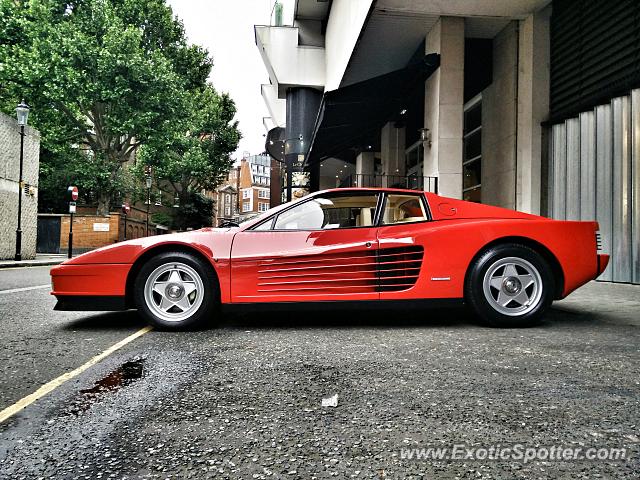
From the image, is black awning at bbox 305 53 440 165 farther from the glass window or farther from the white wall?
the glass window

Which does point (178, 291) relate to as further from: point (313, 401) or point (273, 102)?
point (273, 102)

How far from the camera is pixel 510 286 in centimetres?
373

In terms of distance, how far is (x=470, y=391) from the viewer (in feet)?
6.70

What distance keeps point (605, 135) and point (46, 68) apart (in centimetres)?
2332

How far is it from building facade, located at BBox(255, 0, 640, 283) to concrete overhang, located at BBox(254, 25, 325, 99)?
333 centimetres

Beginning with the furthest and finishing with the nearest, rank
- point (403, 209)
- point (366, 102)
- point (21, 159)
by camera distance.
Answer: point (21, 159), point (366, 102), point (403, 209)

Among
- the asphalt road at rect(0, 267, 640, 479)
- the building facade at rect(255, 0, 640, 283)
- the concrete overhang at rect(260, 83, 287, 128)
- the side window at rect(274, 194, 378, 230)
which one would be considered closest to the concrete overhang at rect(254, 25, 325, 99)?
the building facade at rect(255, 0, 640, 283)

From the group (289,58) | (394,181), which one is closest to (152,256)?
(394,181)

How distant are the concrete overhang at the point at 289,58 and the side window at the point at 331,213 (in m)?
16.4

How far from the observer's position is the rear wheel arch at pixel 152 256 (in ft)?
11.8

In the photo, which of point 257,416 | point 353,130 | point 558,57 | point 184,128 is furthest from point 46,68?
point 257,416

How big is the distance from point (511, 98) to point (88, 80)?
796 inches

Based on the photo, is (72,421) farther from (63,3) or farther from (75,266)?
(63,3)

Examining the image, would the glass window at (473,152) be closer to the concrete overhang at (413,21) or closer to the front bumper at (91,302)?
the concrete overhang at (413,21)
